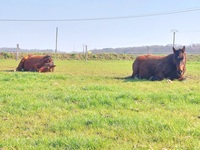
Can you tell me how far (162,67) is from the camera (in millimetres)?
12000

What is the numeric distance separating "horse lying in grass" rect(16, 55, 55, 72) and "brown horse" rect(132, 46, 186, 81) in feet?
17.8

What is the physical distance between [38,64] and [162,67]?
7644 millimetres

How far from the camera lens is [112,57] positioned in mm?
42375

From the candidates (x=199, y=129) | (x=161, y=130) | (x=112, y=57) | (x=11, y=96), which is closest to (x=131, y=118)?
(x=161, y=130)

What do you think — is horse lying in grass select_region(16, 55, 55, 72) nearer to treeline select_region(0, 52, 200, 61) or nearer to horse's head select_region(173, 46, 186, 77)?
horse's head select_region(173, 46, 186, 77)

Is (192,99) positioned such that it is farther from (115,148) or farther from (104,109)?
(115,148)

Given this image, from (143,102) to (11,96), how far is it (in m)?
3.18

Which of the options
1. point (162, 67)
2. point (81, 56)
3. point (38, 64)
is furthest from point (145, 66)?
point (81, 56)

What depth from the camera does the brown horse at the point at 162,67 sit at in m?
11.5

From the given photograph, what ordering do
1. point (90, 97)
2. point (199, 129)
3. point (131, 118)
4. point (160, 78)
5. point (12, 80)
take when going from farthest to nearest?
1. point (160, 78)
2. point (12, 80)
3. point (90, 97)
4. point (131, 118)
5. point (199, 129)

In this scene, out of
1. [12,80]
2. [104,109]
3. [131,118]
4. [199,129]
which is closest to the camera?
[199,129]

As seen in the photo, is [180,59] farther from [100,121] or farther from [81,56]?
[81,56]

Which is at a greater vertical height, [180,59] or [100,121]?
[180,59]

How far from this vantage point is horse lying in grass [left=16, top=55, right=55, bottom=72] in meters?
16.4
